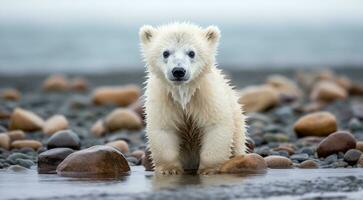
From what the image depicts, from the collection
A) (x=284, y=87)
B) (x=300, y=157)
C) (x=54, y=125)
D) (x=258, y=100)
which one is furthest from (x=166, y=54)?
(x=284, y=87)

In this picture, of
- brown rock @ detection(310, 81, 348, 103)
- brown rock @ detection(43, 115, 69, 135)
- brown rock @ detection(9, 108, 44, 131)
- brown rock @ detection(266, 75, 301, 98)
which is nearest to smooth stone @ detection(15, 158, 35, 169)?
brown rock @ detection(43, 115, 69, 135)

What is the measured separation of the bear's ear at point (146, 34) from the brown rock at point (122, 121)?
4450mm

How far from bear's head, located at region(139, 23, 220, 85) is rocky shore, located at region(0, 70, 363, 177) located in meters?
0.95

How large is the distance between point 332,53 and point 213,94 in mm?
30913

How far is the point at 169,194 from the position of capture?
247 inches

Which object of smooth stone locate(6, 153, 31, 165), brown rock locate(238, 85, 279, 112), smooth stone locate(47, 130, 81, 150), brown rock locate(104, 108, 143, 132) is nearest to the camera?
smooth stone locate(6, 153, 31, 165)

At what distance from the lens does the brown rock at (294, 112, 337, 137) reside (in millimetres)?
11039

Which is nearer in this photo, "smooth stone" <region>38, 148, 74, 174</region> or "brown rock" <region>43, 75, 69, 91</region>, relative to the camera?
"smooth stone" <region>38, 148, 74, 174</region>

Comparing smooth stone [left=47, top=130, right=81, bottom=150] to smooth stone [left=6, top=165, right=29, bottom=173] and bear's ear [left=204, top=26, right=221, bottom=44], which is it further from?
bear's ear [left=204, top=26, right=221, bottom=44]

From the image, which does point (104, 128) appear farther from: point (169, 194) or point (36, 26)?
point (36, 26)

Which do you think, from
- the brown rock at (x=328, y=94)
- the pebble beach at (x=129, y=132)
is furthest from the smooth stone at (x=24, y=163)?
the brown rock at (x=328, y=94)

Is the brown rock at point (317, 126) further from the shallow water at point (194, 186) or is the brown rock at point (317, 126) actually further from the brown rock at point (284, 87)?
the brown rock at point (284, 87)

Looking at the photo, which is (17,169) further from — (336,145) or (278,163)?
(336,145)

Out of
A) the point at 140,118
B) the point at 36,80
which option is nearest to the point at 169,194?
the point at 140,118
